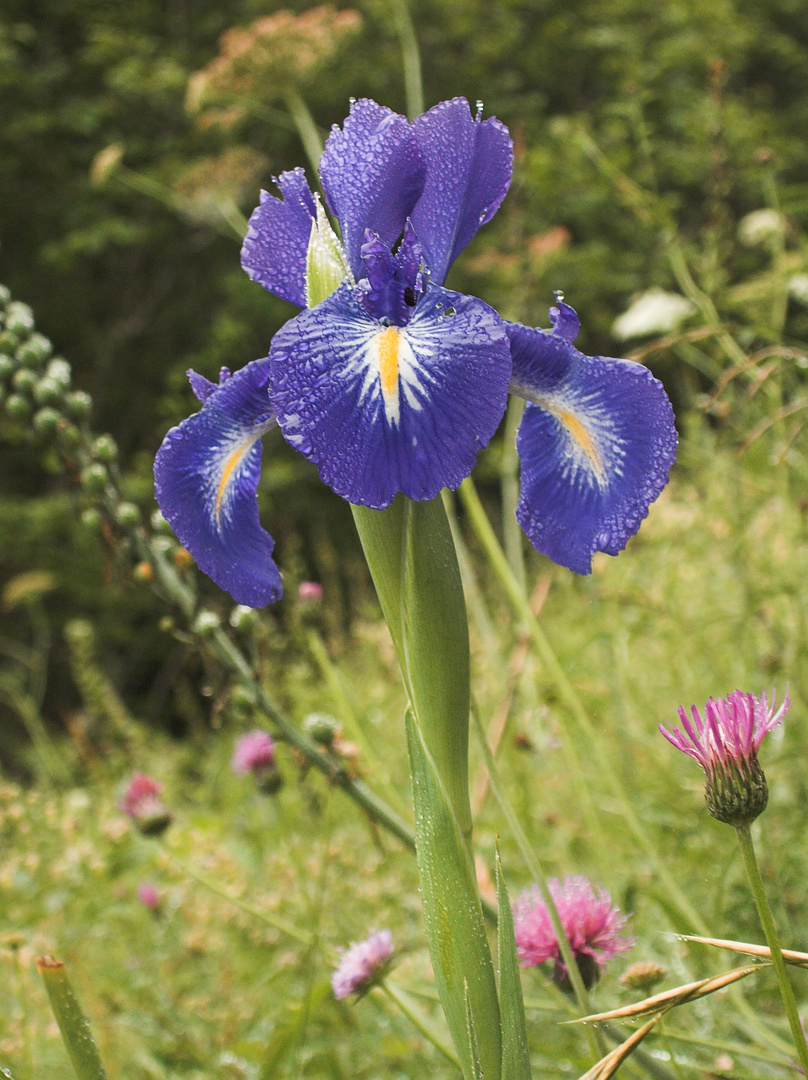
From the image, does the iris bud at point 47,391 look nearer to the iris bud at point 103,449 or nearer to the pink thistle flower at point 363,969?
the iris bud at point 103,449

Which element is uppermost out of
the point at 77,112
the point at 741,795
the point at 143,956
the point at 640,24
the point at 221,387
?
→ the point at 640,24

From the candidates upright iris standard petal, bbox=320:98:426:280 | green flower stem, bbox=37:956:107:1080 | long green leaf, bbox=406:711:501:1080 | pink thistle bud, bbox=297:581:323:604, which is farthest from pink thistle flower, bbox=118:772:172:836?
upright iris standard petal, bbox=320:98:426:280

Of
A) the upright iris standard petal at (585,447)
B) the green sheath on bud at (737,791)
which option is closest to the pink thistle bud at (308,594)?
the upright iris standard petal at (585,447)

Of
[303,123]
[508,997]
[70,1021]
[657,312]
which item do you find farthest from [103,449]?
[657,312]

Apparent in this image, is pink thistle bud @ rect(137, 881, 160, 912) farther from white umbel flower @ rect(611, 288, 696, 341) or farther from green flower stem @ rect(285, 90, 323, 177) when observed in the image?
white umbel flower @ rect(611, 288, 696, 341)

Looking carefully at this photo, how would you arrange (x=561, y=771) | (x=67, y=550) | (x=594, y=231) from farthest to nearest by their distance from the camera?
(x=594, y=231) < (x=67, y=550) < (x=561, y=771)

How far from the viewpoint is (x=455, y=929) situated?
481mm

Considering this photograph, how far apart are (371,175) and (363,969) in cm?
68

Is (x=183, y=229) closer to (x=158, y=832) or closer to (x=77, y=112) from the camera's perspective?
(x=77, y=112)

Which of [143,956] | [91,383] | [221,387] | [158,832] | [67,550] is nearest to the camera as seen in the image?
[221,387]

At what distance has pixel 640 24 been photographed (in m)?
8.15

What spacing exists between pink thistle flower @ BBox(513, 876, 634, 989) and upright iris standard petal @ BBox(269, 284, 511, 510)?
449 millimetres

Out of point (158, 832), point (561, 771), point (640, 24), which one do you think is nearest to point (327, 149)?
point (158, 832)

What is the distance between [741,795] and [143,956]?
4.46ft
